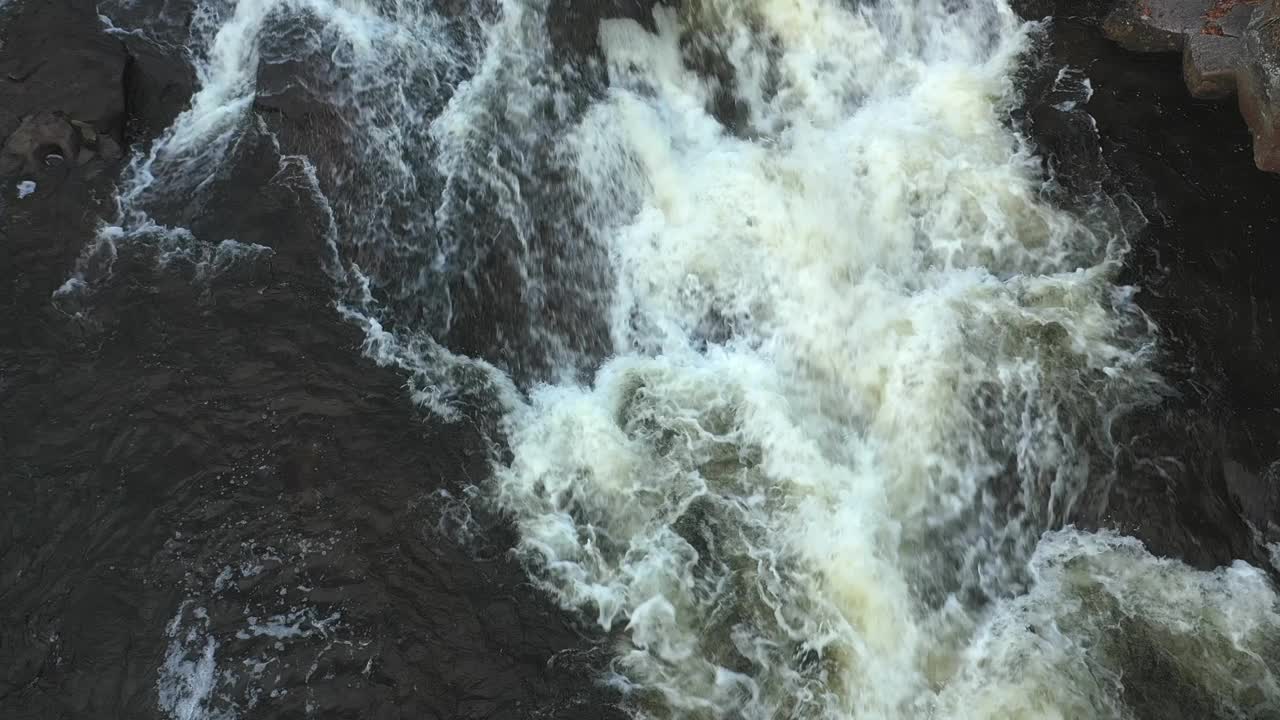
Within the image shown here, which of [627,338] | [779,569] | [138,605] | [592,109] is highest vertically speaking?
[592,109]

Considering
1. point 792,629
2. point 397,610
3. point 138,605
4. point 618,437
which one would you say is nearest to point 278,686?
point 397,610

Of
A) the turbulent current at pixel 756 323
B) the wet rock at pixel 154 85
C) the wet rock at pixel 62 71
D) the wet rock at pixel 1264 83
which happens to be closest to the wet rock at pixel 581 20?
the turbulent current at pixel 756 323

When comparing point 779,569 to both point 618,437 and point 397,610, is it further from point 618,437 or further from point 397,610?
point 397,610

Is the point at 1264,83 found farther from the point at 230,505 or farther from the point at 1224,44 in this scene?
the point at 230,505

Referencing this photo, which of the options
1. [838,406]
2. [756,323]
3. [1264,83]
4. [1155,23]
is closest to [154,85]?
[756,323]

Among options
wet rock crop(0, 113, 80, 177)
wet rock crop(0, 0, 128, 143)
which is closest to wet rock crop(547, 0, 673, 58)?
wet rock crop(0, 0, 128, 143)
